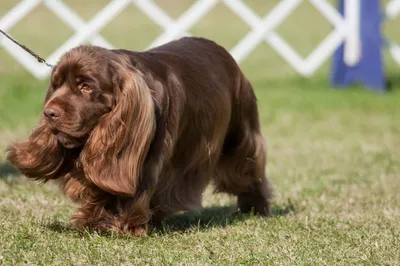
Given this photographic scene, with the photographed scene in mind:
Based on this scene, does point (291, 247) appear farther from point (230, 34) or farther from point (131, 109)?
point (230, 34)

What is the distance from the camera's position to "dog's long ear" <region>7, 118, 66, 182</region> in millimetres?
4398

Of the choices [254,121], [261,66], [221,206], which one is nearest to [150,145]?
[254,121]

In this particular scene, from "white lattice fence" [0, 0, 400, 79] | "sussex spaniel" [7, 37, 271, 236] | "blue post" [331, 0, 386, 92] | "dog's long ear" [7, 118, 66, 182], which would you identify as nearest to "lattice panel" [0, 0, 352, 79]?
"white lattice fence" [0, 0, 400, 79]

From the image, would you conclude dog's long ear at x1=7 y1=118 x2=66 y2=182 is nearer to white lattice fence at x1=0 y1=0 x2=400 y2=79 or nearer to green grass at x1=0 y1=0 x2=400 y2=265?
green grass at x1=0 y1=0 x2=400 y2=265

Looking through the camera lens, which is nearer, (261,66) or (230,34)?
(261,66)

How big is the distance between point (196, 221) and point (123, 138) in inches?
46.3

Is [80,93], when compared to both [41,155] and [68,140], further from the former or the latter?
[41,155]

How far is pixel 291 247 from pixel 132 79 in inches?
43.9

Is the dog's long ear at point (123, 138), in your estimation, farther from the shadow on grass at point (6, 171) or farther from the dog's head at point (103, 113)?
the shadow on grass at point (6, 171)

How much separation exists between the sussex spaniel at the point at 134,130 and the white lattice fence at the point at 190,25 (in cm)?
520

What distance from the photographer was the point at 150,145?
4359 millimetres

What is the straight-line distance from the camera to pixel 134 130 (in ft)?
Result: 13.7

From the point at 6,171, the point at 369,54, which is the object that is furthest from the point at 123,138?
the point at 369,54

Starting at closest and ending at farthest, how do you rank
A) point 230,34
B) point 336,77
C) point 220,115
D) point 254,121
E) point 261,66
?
point 220,115
point 254,121
point 336,77
point 261,66
point 230,34
